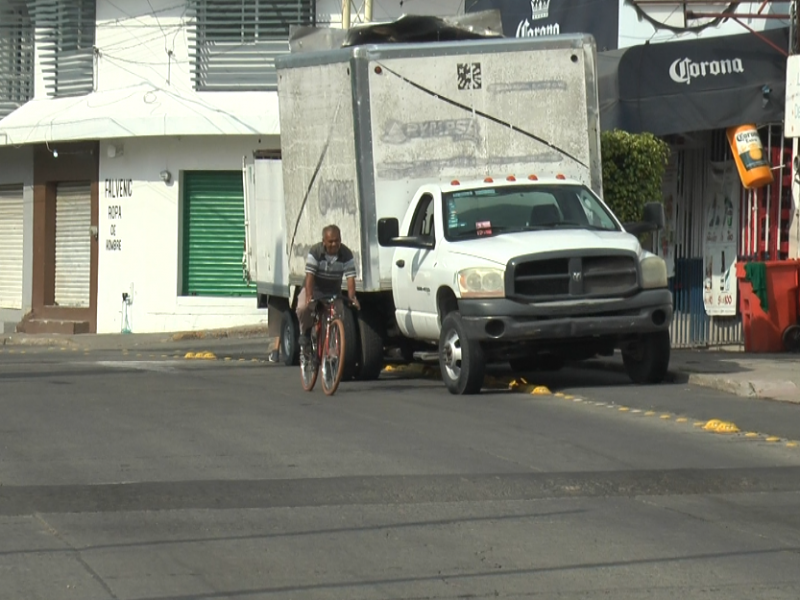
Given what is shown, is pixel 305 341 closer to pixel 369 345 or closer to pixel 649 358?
pixel 369 345

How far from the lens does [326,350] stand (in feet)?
45.9

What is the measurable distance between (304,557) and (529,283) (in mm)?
6755

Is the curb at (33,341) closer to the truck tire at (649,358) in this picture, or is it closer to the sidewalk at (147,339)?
the sidewalk at (147,339)

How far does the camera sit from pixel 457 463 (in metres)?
9.57

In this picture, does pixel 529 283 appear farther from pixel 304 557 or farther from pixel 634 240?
pixel 304 557

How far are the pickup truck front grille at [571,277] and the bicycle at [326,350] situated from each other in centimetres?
172

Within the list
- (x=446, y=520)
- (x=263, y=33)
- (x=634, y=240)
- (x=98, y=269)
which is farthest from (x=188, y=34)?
(x=446, y=520)

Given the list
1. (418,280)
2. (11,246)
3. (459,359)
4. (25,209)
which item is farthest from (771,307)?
(11,246)

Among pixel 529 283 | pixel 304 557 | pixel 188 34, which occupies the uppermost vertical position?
pixel 188 34

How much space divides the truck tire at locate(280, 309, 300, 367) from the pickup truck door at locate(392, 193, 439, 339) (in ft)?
11.5

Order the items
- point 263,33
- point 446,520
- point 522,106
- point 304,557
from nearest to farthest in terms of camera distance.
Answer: point 304,557 < point 446,520 < point 522,106 < point 263,33

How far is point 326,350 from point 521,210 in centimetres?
243

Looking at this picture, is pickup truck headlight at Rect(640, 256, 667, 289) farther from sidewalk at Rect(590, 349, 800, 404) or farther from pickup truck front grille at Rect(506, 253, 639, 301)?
sidewalk at Rect(590, 349, 800, 404)

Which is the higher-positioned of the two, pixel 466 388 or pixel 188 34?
pixel 188 34
